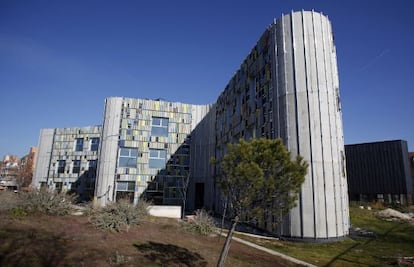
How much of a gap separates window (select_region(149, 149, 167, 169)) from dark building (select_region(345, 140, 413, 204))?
26777mm

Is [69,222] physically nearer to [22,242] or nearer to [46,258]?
[22,242]

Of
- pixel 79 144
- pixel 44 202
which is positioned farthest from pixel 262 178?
pixel 79 144

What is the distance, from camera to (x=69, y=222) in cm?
1473

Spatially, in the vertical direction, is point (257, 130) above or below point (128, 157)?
above

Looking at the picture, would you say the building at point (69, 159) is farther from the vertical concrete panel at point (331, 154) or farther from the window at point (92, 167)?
the vertical concrete panel at point (331, 154)

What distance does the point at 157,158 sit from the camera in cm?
3581

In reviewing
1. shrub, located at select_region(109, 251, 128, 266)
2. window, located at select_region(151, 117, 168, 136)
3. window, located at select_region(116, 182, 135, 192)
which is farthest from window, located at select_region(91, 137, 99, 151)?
shrub, located at select_region(109, 251, 128, 266)

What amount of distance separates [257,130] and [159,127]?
742 inches

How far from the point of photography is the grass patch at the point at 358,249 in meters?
11.9

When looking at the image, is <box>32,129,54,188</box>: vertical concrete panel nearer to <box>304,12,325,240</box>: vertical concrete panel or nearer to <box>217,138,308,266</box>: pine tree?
<box>304,12,325,240</box>: vertical concrete panel

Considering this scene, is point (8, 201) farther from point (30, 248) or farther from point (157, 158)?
point (157, 158)

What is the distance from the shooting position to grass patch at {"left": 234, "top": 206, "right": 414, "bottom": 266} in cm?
1188

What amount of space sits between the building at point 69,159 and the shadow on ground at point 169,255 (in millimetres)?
33660

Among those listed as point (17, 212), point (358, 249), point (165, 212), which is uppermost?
point (17, 212)
